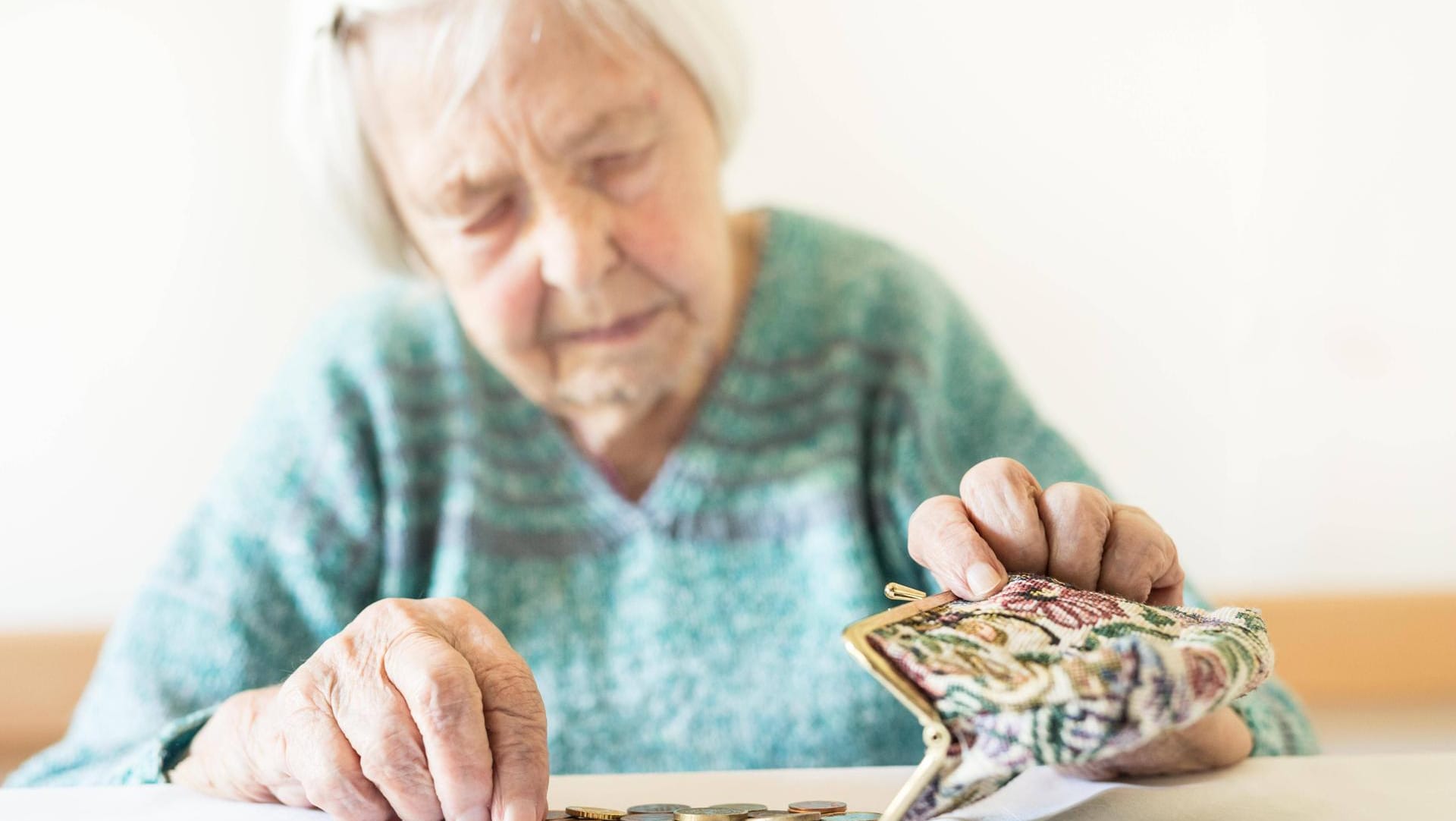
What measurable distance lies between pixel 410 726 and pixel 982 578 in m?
0.26

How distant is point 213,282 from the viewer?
1.55 metres

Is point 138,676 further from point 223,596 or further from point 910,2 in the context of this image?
point 910,2

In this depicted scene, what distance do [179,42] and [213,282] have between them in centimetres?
31

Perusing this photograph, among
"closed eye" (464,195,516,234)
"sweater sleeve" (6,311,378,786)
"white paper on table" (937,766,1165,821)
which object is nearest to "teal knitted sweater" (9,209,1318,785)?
"sweater sleeve" (6,311,378,786)

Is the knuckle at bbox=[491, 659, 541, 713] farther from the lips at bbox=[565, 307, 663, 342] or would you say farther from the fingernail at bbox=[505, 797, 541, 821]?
the lips at bbox=[565, 307, 663, 342]

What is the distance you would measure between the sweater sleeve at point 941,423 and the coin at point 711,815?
48 centimetres

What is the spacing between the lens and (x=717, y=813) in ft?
1.63

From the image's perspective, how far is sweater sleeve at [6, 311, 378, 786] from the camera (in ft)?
2.88

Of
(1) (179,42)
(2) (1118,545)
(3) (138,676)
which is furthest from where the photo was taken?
(1) (179,42)

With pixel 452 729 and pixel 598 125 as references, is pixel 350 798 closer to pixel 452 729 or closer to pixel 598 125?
pixel 452 729

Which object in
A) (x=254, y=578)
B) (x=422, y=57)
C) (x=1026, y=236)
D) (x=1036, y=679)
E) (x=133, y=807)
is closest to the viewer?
(x=1036, y=679)

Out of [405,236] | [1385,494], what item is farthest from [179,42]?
[1385,494]

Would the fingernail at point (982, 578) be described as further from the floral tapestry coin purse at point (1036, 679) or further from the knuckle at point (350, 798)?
the knuckle at point (350, 798)

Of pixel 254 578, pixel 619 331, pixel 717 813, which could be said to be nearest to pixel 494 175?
pixel 619 331
